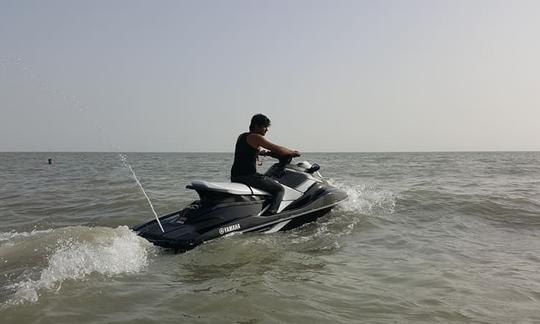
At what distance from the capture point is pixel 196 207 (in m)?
6.64

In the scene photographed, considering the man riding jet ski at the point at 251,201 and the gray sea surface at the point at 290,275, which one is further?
the man riding jet ski at the point at 251,201

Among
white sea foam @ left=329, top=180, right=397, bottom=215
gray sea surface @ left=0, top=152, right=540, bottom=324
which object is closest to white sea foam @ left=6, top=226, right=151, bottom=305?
gray sea surface @ left=0, top=152, right=540, bottom=324

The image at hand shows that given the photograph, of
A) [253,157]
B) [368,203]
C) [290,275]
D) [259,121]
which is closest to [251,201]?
[253,157]

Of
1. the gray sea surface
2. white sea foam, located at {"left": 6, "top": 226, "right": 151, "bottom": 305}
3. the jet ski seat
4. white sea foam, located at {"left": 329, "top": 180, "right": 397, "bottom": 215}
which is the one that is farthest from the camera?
white sea foam, located at {"left": 329, "top": 180, "right": 397, "bottom": 215}

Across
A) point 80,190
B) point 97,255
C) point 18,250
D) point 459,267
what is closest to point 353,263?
point 459,267

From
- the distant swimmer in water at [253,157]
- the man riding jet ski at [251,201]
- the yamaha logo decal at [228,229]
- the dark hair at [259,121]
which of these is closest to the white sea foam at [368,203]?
the man riding jet ski at [251,201]

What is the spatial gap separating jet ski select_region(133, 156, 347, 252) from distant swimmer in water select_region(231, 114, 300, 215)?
0.10 metres

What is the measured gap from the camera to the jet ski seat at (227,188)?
6.48 meters

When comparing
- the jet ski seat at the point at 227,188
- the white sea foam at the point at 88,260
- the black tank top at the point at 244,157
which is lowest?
the white sea foam at the point at 88,260

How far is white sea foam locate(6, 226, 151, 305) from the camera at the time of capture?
4.26 meters

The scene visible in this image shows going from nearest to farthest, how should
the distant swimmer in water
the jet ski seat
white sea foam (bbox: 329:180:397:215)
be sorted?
the jet ski seat < the distant swimmer in water < white sea foam (bbox: 329:180:397:215)

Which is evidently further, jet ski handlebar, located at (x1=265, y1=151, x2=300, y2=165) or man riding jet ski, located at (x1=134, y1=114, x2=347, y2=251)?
jet ski handlebar, located at (x1=265, y1=151, x2=300, y2=165)

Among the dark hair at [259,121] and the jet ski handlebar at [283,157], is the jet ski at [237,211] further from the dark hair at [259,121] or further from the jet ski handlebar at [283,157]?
the dark hair at [259,121]

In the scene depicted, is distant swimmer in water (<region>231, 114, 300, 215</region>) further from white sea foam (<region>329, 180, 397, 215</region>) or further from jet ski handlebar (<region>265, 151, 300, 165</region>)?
white sea foam (<region>329, 180, 397, 215</region>)
